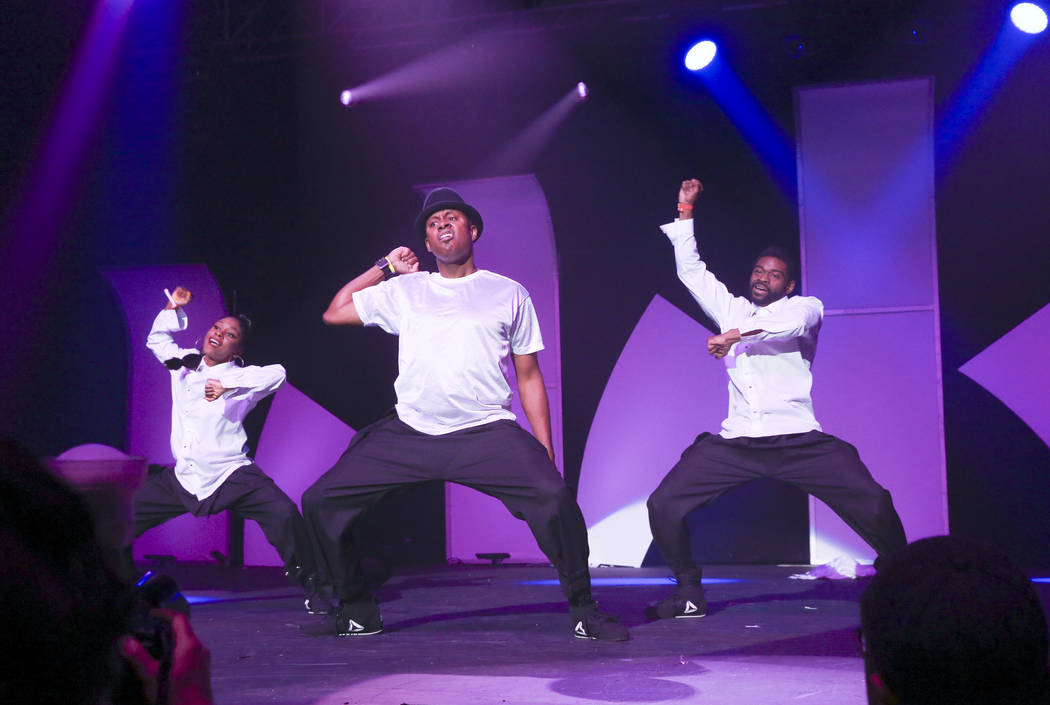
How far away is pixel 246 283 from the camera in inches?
Result: 359

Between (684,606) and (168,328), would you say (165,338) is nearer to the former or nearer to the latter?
(168,328)

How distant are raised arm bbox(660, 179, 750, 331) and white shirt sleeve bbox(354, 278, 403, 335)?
1625 millimetres

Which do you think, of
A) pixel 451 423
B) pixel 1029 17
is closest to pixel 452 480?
pixel 451 423

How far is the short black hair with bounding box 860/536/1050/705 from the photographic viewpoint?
3.47 ft

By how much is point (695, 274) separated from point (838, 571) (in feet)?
8.31

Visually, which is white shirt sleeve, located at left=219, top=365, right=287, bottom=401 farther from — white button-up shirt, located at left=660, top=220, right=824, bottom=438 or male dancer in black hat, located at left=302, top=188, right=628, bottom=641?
white button-up shirt, located at left=660, top=220, right=824, bottom=438

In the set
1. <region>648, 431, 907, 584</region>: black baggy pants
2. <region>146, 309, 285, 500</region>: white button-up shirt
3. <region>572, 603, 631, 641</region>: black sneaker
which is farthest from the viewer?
<region>146, 309, 285, 500</region>: white button-up shirt

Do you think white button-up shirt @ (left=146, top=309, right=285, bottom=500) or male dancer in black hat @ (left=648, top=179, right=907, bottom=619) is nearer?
male dancer in black hat @ (left=648, top=179, right=907, bottom=619)

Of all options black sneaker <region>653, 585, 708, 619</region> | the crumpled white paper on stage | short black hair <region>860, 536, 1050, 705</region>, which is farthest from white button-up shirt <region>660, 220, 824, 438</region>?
short black hair <region>860, 536, 1050, 705</region>

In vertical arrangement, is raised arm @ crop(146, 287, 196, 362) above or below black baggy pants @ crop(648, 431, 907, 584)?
above

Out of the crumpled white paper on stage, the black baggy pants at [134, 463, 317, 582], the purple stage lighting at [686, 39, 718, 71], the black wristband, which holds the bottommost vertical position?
the crumpled white paper on stage

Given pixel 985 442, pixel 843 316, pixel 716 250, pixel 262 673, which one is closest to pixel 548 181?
pixel 716 250

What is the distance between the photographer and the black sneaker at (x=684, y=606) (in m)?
4.91

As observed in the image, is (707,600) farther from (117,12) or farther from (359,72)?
(117,12)
